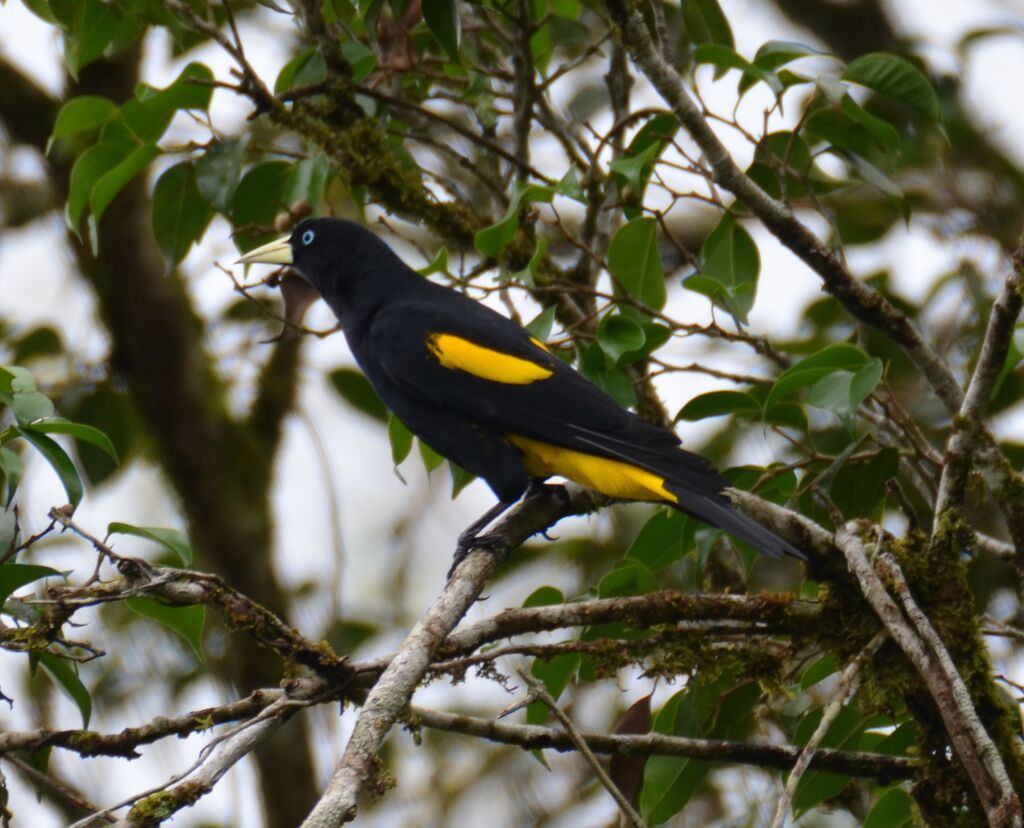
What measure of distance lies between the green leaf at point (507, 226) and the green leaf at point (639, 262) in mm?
269

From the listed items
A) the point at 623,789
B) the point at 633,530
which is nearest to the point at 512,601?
the point at 633,530

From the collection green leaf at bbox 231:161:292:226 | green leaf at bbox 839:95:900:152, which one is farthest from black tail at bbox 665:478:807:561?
green leaf at bbox 231:161:292:226

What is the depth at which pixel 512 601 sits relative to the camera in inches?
251

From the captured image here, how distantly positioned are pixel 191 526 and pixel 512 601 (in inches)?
66.1

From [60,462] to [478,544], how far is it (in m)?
1.08

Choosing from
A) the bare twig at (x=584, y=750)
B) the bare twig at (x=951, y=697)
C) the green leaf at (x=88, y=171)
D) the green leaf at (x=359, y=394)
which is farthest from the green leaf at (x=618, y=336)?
the green leaf at (x=359, y=394)

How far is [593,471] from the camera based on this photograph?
3311 mm

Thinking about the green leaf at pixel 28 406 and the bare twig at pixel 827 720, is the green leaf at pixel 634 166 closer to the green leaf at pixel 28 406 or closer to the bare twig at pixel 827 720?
the bare twig at pixel 827 720

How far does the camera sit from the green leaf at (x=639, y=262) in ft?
10.6

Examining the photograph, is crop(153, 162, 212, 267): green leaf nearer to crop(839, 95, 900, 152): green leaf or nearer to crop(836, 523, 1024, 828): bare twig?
crop(839, 95, 900, 152): green leaf

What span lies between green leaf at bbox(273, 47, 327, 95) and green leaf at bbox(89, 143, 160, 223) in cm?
51

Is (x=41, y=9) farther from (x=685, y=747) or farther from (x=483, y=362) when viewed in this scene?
(x=685, y=747)

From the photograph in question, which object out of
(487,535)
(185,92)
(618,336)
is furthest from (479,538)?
(185,92)

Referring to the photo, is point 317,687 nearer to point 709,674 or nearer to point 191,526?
point 709,674
